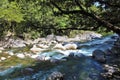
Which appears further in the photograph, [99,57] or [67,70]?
[99,57]


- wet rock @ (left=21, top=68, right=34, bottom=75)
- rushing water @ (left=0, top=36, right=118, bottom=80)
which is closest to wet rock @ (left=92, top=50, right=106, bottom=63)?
rushing water @ (left=0, top=36, right=118, bottom=80)

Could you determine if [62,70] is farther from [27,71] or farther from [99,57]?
[99,57]

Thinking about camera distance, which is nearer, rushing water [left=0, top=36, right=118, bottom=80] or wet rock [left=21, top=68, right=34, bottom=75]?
rushing water [left=0, top=36, right=118, bottom=80]

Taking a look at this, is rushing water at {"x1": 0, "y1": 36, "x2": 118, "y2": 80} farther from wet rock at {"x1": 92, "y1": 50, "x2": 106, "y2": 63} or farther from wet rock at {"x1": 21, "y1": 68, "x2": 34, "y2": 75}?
wet rock at {"x1": 92, "y1": 50, "x2": 106, "y2": 63}

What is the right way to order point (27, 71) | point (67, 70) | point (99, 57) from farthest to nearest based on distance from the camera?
1. point (99, 57)
2. point (27, 71)
3. point (67, 70)

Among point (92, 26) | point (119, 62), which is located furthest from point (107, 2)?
point (119, 62)

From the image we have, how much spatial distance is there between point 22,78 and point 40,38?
66.6ft

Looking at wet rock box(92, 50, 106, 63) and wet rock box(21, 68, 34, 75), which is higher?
wet rock box(21, 68, 34, 75)

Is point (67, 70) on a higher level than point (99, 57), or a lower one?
A: higher

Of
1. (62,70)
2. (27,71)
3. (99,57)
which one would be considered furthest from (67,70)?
(99,57)

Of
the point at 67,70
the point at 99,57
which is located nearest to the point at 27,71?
the point at 67,70

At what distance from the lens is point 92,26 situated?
8836 mm

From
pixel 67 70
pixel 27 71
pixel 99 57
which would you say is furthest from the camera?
pixel 99 57

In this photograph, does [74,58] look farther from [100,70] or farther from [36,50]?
[36,50]
